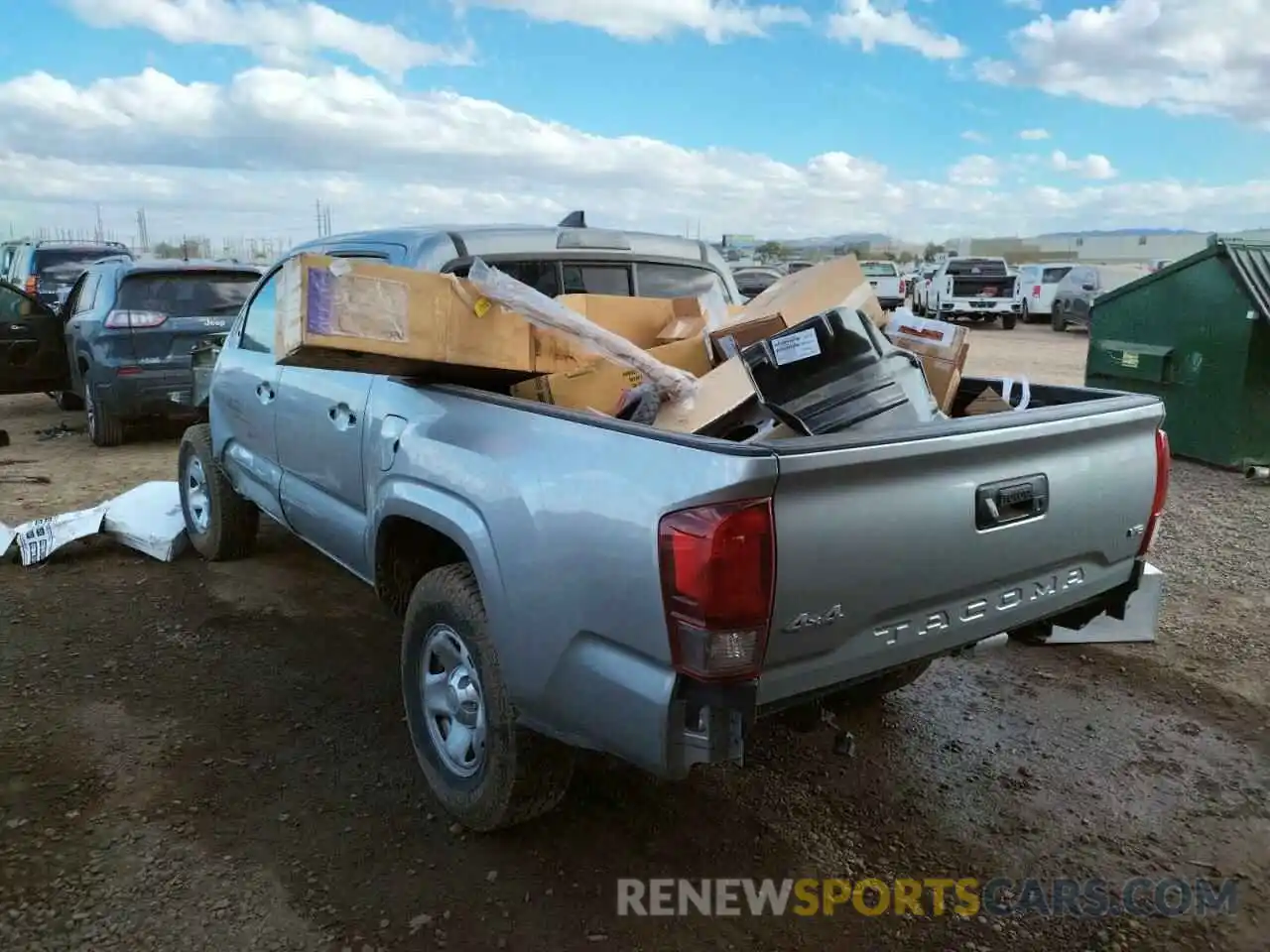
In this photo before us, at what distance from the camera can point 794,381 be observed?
9.05 ft

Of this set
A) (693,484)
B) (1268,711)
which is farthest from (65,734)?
(1268,711)

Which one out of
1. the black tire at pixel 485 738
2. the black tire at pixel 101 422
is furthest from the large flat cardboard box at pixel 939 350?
the black tire at pixel 101 422

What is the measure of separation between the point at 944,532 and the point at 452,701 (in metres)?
1.58

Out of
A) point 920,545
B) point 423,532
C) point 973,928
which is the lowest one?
point 973,928

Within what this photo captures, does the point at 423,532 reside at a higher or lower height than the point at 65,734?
higher

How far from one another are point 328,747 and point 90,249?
15.8 metres

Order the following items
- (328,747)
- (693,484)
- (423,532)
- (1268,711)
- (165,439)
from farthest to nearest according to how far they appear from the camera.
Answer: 1. (165,439)
2. (1268,711)
3. (328,747)
4. (423,532)
5. (693,484)

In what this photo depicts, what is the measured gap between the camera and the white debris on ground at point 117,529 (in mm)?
5531

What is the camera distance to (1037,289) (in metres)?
24.7

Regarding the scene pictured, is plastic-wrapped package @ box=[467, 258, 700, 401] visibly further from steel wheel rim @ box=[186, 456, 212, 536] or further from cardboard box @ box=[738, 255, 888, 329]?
steel wheel rim @ box=[186, 456, 212, 536]

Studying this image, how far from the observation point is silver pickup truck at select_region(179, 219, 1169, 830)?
2186 millimetres

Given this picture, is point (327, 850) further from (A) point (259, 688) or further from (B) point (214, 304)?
(B) point (214, 304)

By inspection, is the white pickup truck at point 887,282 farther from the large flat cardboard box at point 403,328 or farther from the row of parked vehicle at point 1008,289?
the large flat cardboard box at point 403,328

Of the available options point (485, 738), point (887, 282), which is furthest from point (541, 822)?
point (887, 282)
